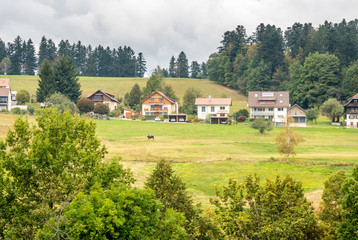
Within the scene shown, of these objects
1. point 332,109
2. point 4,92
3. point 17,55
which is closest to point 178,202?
point 332,109

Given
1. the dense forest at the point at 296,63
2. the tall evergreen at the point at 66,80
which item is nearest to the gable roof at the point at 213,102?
the dense forest at the point at 296,63

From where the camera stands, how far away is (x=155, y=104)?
114875 millimetres

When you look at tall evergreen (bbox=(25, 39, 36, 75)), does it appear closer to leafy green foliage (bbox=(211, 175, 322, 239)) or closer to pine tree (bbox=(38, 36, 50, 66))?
pine tree (bbox=(38, 36, 50, 66))

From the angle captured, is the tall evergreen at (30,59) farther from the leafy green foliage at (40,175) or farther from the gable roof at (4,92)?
the leafy green foliage at (40,175)

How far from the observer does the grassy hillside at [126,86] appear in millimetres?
146750

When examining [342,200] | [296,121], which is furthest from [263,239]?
[296,121]

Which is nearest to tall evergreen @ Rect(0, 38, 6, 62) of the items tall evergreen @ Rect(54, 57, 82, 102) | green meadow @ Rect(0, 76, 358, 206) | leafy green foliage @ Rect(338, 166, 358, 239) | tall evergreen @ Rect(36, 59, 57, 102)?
tall evergreen @ Rect(54, 57, 82, 102)

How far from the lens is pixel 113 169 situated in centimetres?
1888

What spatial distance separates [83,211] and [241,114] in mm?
97573

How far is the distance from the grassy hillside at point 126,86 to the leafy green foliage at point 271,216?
385 ft

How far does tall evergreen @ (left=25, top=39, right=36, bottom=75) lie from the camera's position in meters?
191

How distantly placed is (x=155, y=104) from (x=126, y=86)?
166 feet

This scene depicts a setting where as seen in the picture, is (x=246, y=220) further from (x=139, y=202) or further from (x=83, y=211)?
(x=83, y=211)

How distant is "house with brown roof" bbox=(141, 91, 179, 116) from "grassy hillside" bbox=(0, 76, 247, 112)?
29.5 m
